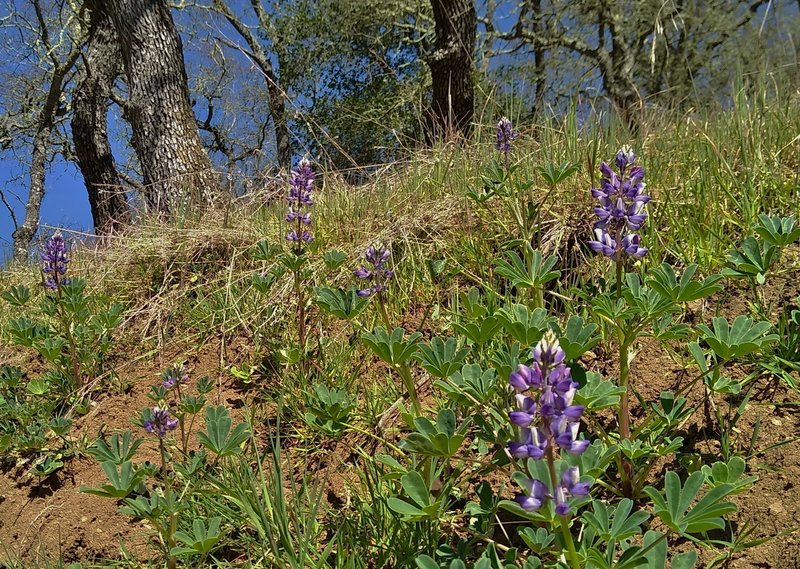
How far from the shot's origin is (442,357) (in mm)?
1618

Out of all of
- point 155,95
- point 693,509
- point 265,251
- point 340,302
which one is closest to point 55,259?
point 265,251

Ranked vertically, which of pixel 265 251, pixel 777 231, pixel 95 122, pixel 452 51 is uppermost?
pixel 95 122

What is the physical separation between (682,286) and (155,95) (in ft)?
19.4

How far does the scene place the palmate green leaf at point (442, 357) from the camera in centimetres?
154

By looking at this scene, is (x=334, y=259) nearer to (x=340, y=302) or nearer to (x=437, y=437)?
(x=340, y=302)

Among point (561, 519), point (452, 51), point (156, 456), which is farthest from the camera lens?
point (452, 51)

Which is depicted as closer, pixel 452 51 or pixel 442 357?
pixel 442 357

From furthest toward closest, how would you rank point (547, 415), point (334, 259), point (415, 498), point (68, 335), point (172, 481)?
point (68, 335) → point (334, 259) → point (172, 481) → point (415, 498) → point (547, 415)

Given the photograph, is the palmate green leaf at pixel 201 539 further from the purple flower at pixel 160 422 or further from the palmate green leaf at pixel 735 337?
the palmate green leaf at pixel 735 337

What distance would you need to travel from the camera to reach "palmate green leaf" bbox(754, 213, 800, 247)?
5.60ft

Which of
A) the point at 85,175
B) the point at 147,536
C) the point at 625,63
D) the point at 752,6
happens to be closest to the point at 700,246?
the point at 147,536

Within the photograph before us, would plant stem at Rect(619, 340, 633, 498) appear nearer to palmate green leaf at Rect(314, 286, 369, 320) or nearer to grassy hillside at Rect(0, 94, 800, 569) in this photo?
grassy hillside at Rect(0, 94, 800, 569)

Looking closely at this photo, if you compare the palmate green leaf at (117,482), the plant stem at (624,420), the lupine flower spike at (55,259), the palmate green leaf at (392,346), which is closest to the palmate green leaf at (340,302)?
the palmate green leaf at (392,346)

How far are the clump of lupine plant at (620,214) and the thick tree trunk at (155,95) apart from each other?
16.8 ft
